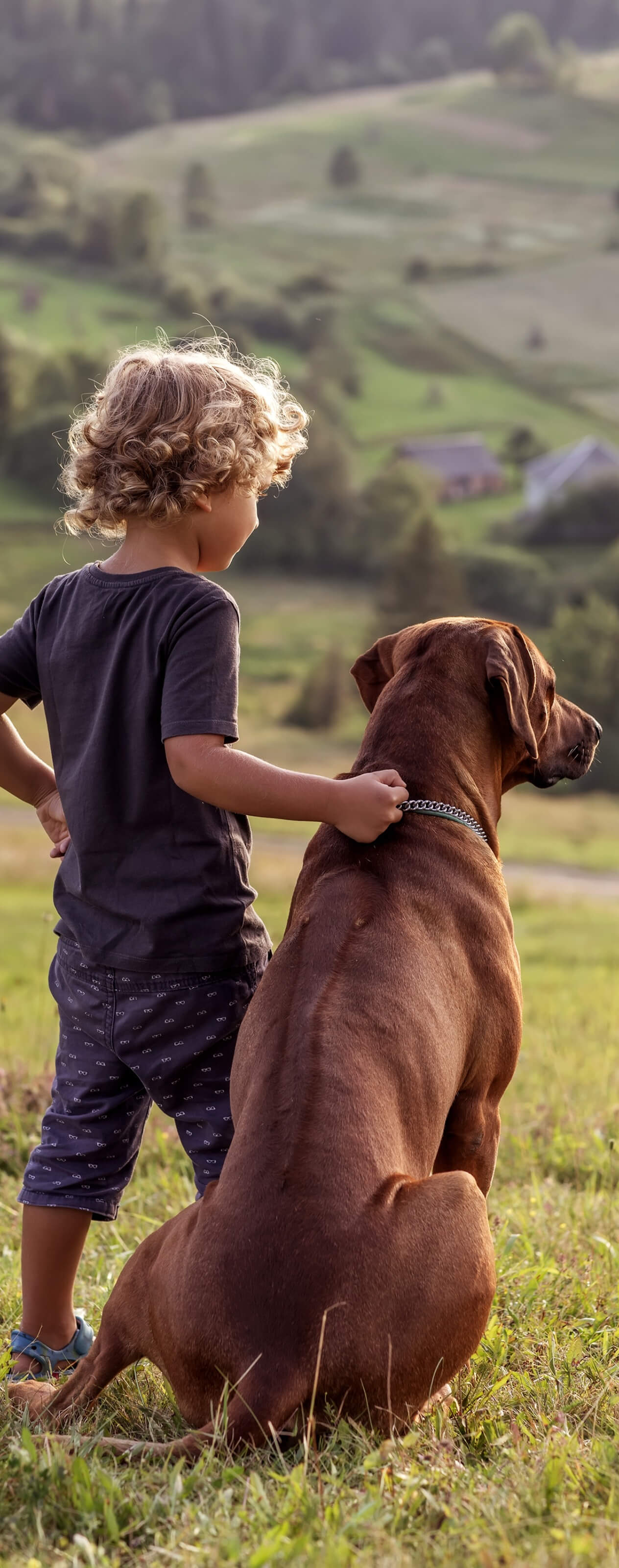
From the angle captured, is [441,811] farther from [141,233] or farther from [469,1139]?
[141,233]

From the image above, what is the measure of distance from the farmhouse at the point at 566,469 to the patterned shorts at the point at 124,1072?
83.7 m

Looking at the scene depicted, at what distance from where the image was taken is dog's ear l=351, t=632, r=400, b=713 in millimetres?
3695

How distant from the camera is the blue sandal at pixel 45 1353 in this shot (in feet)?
10.6

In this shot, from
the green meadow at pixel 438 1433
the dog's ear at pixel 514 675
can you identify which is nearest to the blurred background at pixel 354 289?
the green meadow at pixel 438 1433

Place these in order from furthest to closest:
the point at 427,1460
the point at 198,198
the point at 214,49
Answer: the point at 214,49, the point at 198,198, the point at 427,1460

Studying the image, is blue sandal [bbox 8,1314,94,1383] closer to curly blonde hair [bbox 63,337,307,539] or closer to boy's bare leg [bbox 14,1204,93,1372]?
boy's bare leg [bbox 14,1204,93,1372]

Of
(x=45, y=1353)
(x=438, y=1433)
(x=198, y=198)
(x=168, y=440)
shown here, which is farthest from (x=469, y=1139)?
(x=198, y=198)

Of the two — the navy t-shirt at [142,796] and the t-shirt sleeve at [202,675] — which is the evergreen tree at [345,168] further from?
the t-shirt sleeve at [202,675]

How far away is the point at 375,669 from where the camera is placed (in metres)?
3.78

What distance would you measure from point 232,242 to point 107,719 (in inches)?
5420

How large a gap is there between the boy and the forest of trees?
164m

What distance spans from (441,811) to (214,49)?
17161cm

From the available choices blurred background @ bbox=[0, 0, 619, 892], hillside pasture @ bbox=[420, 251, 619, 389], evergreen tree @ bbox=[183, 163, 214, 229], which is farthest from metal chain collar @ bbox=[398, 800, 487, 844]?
evergreen tree @ bbox=[183, 163, 214, 229]

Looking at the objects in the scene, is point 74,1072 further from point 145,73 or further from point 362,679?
point 145,73
